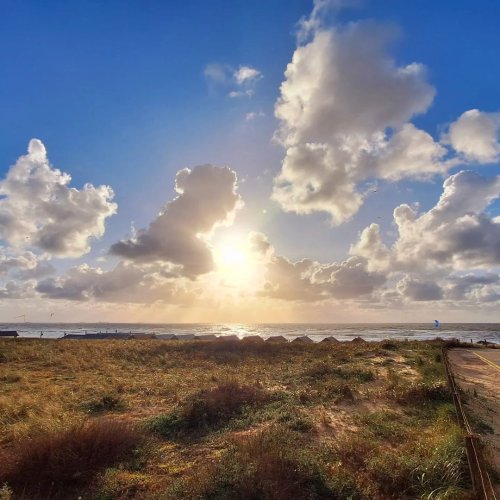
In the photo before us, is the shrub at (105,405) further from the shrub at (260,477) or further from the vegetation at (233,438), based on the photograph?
the shrub at (260,477)

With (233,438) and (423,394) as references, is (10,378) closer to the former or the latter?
(233,438)

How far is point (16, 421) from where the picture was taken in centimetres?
1338

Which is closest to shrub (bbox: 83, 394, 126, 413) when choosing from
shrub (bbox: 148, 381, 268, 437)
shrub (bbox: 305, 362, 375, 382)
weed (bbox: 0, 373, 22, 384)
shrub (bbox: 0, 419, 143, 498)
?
shrub (bbox: 148, 381, 268, 437)

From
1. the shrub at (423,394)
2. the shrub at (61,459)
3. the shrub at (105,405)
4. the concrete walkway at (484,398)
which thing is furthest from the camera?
the shrub at (105,405)

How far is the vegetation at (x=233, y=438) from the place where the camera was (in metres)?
8.03

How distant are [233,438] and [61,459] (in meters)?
4.26

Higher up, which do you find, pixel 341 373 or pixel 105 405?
pixel 341 373

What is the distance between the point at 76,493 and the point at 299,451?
502cm

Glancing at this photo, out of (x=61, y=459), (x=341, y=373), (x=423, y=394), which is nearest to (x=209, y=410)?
(x=61, y=459)

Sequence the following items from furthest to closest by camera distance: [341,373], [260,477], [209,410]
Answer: [341,373] < [209,410] < [260,477]

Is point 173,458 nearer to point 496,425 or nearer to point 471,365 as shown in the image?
point 496,425

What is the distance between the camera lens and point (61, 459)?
9203mm

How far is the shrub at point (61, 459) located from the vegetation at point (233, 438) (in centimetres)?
3

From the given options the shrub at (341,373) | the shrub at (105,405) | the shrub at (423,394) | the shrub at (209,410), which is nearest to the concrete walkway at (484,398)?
the shrub at (423,394)
